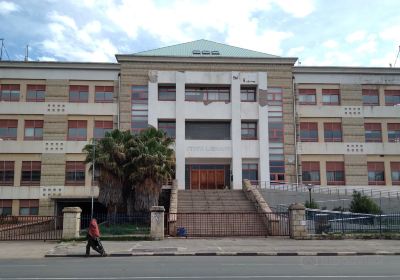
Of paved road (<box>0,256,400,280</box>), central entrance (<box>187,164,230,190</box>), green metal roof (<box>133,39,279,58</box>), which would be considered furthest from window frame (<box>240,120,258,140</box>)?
paved road (<box>0,256,400,280</box>)

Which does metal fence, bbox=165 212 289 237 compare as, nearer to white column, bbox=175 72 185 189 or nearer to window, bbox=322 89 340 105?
white column, bbox=175 72 185 189

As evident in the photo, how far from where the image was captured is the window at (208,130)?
41.0m

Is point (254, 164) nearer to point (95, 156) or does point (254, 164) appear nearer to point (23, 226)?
point (95, 156)

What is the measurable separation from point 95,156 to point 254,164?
57.0 feet

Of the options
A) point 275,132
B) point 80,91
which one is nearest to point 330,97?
point 275,132

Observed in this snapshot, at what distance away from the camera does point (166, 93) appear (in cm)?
4147

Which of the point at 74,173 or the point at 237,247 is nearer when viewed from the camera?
the point at 237,247

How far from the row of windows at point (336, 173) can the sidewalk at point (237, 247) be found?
19.3m

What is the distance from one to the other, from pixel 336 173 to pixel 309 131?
460 cm

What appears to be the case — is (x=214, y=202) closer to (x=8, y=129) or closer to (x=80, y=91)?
(x=80, y=91)

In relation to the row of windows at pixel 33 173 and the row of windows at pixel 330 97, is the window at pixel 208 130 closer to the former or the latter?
the row of windows at pixel 330 97

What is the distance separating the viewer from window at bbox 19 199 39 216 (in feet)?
125

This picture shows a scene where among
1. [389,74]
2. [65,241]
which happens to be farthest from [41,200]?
[389,74]

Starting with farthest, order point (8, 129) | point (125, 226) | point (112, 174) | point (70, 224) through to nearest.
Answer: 1. point (8, 129)
2. point (112, 174)
3. point (125, 226)
4. point (70, 224)
